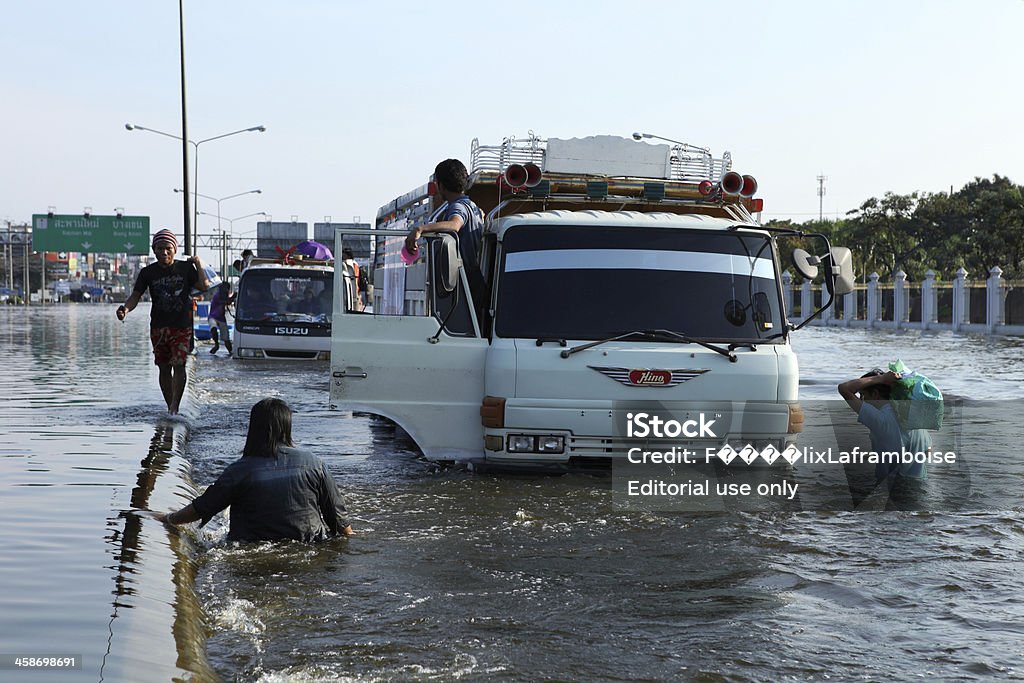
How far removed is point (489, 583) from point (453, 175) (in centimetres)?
401

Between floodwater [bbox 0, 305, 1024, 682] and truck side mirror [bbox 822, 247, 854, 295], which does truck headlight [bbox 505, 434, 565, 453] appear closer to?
floodwater [bbox 0, 305, 1024, 682]

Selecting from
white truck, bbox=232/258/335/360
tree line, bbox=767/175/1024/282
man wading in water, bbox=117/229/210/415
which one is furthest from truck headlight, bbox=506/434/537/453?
tree line, bbox=767/175/1024/282

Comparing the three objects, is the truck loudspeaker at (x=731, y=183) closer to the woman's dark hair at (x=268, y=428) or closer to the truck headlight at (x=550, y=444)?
the truck headlight at (x=550, y=444)

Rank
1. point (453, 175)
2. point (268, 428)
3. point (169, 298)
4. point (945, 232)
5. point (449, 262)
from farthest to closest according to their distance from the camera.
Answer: point (945, 232), point (169, 298), point (453, 175), point (449, 262), point (268, 428)

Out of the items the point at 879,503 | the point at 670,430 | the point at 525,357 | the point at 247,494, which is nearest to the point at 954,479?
the point at 879,503

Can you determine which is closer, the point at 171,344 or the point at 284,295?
the point at 171,344

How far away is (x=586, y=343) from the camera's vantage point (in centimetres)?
854

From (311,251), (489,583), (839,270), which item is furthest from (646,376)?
(311,251)

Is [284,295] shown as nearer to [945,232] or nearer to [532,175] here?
[532,175]

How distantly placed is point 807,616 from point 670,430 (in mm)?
2905

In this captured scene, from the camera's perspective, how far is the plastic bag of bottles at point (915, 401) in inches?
332

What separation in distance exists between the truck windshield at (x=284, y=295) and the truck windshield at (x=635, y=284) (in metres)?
15.3

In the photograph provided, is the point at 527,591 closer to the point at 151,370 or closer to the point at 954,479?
the point at 954,479

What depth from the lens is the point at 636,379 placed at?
8367 mm
